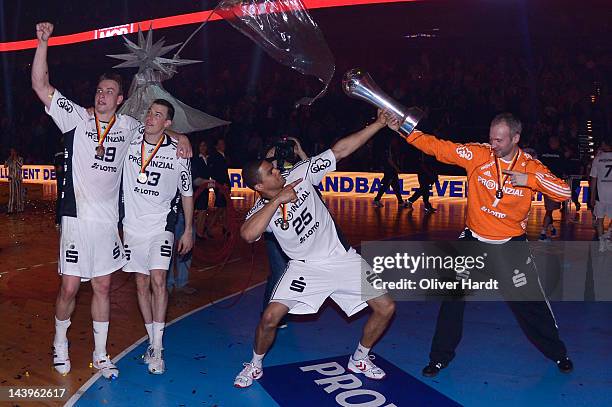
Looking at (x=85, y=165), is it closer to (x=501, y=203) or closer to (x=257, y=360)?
(x=257, y=360)

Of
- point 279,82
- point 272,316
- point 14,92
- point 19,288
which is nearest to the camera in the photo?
point 272,316

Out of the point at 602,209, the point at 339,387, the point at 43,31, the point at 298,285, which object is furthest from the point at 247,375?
the point at 602,209

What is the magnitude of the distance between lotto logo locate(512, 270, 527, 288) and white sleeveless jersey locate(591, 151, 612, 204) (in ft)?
22.6

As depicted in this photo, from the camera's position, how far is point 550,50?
921 inches

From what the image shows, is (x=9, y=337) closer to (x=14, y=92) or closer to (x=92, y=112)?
(x=92, y=112)

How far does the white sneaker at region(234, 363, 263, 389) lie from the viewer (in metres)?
5.20

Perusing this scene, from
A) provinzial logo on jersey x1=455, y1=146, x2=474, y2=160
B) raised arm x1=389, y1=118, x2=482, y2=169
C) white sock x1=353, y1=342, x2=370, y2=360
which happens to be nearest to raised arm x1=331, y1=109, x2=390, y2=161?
raised arm x1=389, y1=118, x2=482, y2=169

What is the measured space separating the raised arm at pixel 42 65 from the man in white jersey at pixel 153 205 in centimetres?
84

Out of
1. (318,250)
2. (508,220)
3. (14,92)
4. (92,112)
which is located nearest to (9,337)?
(92,112)

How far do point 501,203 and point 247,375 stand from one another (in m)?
2.56

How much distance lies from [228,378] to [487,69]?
68.6 feet

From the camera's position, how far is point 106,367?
17.5 ft

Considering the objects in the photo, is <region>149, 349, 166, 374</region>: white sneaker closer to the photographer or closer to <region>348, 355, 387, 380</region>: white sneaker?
the photographer

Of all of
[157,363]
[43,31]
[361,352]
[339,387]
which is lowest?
[339,387]
